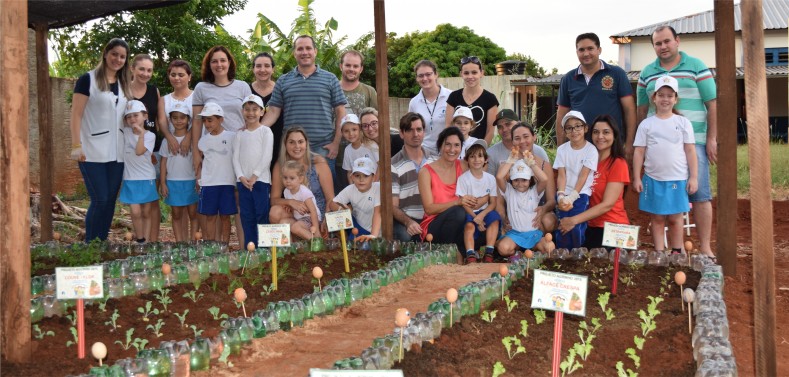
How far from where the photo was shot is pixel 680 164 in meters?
6.18

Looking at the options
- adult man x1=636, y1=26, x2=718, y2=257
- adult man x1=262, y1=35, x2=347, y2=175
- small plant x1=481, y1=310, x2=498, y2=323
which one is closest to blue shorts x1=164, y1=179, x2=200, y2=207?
adult man x1=262, y1=35, x2=347, y2=175

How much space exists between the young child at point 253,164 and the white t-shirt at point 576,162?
8.15 ft

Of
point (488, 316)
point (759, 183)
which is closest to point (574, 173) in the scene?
point (488, 316)

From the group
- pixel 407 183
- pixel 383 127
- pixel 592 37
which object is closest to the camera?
pixel 383 127

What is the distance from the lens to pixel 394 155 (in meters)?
7.40

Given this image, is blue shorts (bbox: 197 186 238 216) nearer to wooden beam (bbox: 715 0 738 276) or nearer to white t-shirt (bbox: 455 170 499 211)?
white t-shirt (bbox: 455 170 499 211)

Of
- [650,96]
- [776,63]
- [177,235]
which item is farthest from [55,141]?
[776,63]

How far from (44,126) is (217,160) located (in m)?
1.92

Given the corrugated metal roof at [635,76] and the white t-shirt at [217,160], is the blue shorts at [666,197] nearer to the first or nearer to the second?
the white t-shirt at [217,160]

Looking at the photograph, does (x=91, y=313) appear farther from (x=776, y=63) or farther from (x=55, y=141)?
(x=776, y=63)

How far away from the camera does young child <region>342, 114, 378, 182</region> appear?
7016mm

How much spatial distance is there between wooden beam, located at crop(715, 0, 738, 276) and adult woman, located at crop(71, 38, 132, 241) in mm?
4748

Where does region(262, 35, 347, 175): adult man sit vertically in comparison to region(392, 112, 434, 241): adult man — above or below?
above

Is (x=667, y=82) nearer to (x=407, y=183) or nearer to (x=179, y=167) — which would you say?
(x=407, y=183)
